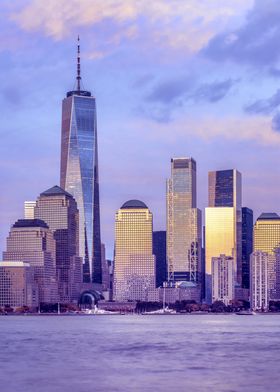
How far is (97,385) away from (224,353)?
3609 centimetres

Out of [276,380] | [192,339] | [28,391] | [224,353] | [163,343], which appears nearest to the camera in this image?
[28,391]

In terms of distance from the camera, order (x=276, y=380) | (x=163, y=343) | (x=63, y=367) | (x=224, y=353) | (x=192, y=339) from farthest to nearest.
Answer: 1. (x=192, y=339)
2. (x=163, y=343)
3. (x=224, y=353)
4. (x=63, y=367)
5. (x=276, y=380)

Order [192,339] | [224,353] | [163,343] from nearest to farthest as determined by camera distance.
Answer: [224,353] → [163,343] → [192,339]

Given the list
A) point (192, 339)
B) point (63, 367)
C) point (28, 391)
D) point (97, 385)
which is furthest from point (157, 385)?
point (192, 339)

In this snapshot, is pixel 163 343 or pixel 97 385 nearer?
pixel 97 385

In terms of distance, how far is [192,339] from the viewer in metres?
151

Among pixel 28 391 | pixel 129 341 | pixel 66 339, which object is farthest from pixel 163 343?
pixel 28 391

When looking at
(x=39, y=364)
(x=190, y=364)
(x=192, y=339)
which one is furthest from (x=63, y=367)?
(x=192, y=339)

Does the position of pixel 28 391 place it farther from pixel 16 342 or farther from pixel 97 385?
pixel 16 342

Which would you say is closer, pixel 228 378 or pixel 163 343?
pixel 228 378

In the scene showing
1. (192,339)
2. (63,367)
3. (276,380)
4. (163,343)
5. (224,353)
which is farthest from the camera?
(192,339)

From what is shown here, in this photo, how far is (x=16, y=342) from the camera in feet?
469

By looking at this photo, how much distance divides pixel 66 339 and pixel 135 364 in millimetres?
52903

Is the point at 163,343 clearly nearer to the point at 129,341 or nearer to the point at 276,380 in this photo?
the point at 129,341
